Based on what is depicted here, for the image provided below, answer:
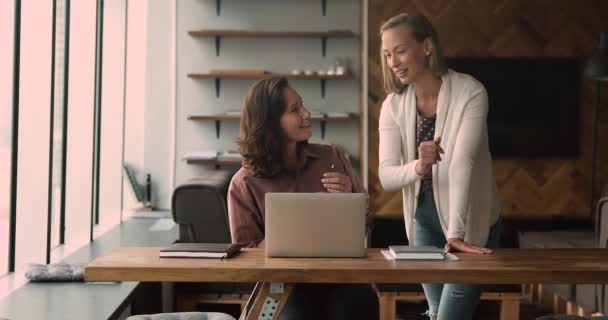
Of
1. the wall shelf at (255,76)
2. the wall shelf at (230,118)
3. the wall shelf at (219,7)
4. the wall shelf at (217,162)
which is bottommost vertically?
the wall shelf at (217,162)

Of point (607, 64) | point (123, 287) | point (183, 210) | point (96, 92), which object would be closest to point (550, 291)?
point (607, 64)

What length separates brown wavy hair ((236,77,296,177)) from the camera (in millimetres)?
2619

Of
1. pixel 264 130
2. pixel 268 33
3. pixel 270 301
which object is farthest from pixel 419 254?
pixel 268 33

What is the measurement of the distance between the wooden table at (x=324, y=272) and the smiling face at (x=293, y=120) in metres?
0.67

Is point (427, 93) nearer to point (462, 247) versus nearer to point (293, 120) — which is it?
point (293, 120)

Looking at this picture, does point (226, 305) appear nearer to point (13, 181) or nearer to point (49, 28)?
point (13, 181)

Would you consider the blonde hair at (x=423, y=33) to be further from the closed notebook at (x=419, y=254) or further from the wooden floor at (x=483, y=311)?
the wooden floor at (x=483, y=311)

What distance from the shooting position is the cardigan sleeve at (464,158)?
242 centimetres

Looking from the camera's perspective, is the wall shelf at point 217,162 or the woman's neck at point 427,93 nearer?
the woman's neck at point 427,93

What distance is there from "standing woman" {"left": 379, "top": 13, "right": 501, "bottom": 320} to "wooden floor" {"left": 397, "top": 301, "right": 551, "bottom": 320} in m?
1.70

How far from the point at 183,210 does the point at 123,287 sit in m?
0.78

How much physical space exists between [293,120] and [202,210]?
52.5 inches

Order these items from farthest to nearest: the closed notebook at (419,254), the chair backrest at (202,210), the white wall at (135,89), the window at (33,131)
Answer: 1. the white wall at (135,89)
2. the chair backrest at (202,210)
3. the window at (33,131)
4. the closed notebook at (419,254)

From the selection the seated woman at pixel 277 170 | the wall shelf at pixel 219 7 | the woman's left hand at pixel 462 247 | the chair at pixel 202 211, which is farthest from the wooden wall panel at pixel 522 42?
the woman's left hand at pixel 462 247
